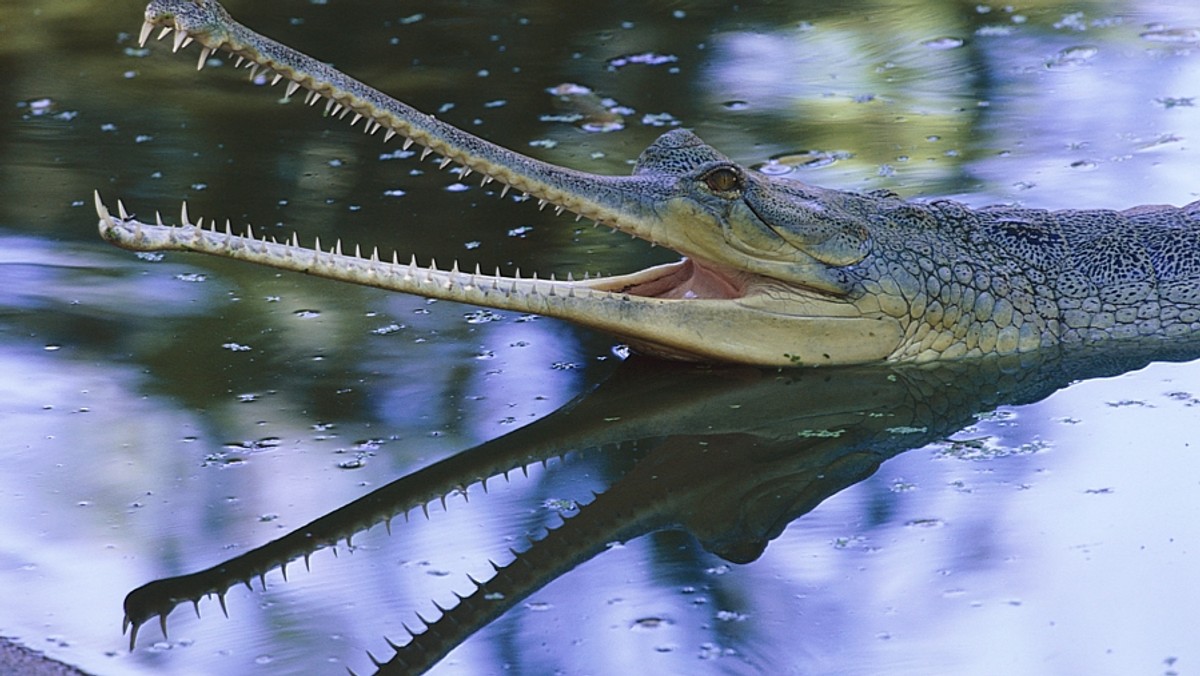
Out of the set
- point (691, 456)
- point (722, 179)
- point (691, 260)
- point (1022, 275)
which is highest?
point (722, 179)

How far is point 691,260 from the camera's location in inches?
236

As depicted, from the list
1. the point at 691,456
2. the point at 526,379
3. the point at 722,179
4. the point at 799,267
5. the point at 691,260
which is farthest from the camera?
the point at 691,260

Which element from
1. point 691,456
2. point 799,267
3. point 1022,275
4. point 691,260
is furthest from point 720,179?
point 1022,275

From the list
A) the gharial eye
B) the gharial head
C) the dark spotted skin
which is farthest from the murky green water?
the gharial eye

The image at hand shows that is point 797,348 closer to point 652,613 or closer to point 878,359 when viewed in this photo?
point 878,359

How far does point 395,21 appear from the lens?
10.8m

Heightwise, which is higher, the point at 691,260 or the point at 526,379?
the point at 691,260

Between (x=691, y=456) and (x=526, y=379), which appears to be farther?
(x=526, y=379)

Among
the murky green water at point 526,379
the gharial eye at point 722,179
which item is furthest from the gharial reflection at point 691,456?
the gharial eye at point 722,179

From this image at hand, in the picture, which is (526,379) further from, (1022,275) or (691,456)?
(1022,275)

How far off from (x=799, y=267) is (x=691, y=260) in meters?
0.50

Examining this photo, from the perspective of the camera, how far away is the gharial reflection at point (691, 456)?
4.39m

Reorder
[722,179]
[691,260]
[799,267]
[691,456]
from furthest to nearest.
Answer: [691,260]
[799,267]
[722,179]
[691,456]

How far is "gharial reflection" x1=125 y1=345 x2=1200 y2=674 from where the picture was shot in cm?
Result: 439
